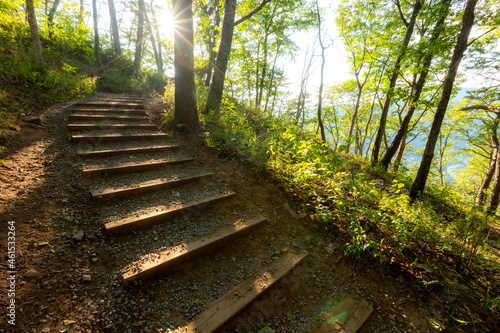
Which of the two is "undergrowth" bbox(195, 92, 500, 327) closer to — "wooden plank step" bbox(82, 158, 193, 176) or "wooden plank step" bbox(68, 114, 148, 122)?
"wooden plank step" bbox(82, 158, 193, 176)

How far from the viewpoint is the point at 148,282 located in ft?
6.61

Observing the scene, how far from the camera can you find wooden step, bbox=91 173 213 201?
2.75 m

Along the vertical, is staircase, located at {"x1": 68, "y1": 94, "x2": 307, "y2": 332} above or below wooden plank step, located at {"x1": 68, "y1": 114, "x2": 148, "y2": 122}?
below

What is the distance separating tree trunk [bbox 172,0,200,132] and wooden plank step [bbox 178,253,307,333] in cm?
440

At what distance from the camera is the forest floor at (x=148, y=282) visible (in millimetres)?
1690

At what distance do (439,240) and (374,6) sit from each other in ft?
41.6

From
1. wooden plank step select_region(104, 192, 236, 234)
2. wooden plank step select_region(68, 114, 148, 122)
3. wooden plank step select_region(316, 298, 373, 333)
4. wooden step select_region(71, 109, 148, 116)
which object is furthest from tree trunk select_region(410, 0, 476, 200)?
wooden step select_region(71, 109, 148, 116)

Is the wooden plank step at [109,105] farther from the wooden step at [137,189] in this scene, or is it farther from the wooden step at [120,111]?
the wooden step at [137,189]

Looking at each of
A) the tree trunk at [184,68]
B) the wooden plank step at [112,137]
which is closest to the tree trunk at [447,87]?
the tree trunk at [184,68]

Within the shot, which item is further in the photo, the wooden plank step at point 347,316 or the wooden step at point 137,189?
the wooden step at point 137,189

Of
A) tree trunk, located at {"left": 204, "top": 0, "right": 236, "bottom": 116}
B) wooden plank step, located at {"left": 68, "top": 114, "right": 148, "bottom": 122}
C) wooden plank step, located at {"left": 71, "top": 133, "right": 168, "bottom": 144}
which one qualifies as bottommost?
wooden plank step, located at {"left": 71, "top": 133, "right": 168, "bottom": 144}

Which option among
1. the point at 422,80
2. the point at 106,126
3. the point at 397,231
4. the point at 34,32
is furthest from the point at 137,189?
the point at 422,80

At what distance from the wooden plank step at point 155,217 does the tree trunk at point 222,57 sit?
139 inches

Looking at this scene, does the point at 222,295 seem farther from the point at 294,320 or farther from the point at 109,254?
the point at 109,254
